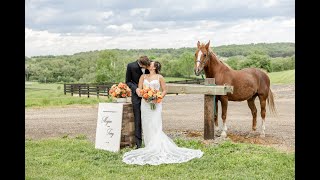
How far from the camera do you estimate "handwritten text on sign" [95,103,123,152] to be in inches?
372

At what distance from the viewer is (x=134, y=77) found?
31.2 feet

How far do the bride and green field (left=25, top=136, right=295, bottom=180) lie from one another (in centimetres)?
25

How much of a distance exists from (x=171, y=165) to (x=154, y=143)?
2.91 feet

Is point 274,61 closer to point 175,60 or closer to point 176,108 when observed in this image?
point 175,60

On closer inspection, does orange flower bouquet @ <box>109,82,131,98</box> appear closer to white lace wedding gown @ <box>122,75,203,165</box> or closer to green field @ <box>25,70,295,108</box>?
white lace wedding gown @ <box>122,75,203,165</box>

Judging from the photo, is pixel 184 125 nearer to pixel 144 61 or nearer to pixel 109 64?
pixel 144 61

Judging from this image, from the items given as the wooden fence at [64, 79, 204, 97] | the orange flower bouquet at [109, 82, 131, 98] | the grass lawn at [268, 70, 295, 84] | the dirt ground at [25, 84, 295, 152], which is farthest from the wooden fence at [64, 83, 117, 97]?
the orange flower bouquet at [109, 82, 131, 98]

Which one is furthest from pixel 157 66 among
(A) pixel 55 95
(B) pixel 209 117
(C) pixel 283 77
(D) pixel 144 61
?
(C) pixel 283 77

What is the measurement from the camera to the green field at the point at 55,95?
23391mm
